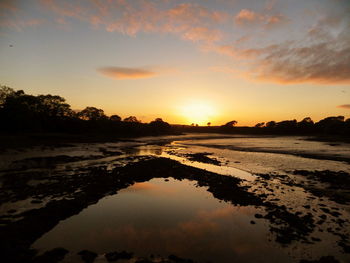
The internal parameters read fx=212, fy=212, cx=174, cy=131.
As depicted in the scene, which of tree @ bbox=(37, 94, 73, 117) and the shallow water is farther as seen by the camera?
tree @ bbox=(37, 94, 73, 117)

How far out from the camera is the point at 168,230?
1170 cm

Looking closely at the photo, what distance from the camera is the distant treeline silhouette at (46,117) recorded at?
233 ft

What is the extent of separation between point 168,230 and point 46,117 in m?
98.8

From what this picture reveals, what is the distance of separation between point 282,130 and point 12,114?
589 feet

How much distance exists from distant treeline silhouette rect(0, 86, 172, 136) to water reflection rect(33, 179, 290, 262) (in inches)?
2885

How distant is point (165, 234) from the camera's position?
11.2 meters

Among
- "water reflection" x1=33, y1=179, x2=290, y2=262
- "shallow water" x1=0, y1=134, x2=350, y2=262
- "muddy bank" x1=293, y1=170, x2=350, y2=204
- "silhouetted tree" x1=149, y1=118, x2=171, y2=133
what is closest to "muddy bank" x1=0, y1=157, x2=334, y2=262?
"shallow water" x1=0, y1=134, x2=350, y2=262

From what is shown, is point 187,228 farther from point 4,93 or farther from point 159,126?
point 159,126

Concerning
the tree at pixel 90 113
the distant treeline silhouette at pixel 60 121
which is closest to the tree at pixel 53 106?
the distant treeline silhouette at pixel 60 121

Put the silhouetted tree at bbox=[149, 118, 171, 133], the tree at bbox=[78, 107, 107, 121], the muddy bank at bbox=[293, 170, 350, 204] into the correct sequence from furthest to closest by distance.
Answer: the silhouetted tree at bbox=[149, 118, 171, 133] → the tree at bbox=[78, 107, 107, 121] → the muddy bank at bbox=[293, 170, 350, 204]

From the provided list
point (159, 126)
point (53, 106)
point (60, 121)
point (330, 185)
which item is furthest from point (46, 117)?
point (330, 185)

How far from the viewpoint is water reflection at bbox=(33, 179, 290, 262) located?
9695 millimetres

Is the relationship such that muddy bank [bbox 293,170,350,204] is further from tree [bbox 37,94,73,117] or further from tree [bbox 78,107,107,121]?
tree [bbox 78,107,107,121]

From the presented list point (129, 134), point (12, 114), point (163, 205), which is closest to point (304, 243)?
point (163, 205)
